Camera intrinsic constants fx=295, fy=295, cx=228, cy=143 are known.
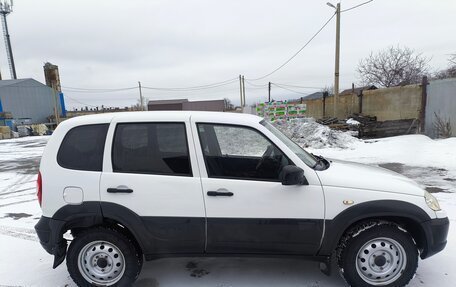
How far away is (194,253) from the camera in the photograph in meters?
3.00

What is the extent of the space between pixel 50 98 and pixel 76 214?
169ft

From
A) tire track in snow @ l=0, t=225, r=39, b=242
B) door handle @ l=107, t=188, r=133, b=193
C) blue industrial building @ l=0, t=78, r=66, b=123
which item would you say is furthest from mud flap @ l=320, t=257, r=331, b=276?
blue industrial building @ l=0, t=78, r=66, b=123

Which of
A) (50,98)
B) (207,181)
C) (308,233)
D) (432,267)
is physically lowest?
(432,267)

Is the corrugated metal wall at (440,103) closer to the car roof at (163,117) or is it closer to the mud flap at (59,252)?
the car roof at (163,117)

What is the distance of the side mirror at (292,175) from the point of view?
265cm

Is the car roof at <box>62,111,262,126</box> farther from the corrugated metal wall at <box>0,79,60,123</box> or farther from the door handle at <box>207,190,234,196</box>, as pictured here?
the corrugated metal wall at <box>0,79,60,123</box>

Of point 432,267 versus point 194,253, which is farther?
point 432,267

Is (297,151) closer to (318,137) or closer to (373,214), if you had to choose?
(373,214)

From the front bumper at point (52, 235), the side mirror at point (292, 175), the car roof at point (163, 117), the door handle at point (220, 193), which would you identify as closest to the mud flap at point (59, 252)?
the front bumper at point (52, 235)

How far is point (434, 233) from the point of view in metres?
2.82

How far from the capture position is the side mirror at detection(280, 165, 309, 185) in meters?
2.65

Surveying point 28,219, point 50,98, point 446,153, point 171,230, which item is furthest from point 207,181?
point 50,98

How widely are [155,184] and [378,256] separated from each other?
89.6 inches

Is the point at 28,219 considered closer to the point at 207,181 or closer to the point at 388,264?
the point at 207,181
